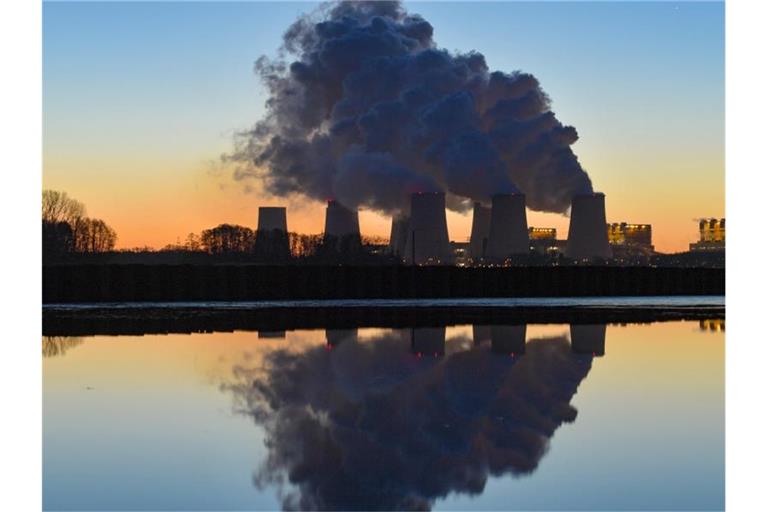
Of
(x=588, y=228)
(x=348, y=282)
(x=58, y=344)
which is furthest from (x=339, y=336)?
(x=588, y=228)

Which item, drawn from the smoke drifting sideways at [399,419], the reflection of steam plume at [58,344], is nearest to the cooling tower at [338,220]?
the reflection of steam plume at [58,344]

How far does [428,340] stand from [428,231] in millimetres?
41462

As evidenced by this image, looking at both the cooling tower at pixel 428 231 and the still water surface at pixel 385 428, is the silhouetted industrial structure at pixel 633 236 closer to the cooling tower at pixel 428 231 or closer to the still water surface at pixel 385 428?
the cooling tower at pixel 428 231

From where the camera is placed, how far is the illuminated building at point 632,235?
97.1 m

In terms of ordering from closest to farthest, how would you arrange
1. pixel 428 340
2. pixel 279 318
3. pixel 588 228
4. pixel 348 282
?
1. pixel 428 340
2. pixel 279 318
3. pixel 348 282
4. pixel 588 228

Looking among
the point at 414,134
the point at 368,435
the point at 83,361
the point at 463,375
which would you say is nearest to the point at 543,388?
the point at 463,375

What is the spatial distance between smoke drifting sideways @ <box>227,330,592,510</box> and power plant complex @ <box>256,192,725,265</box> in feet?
141

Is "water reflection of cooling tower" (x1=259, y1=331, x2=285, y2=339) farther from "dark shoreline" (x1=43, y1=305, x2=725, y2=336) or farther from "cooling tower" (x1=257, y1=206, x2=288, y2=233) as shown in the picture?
"cooling tower" (x1=257, y1=206, x2=288, y2=233)

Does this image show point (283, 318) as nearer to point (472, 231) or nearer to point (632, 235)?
point (472, 231)

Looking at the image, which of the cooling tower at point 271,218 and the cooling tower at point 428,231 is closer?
the cooling tower at point 428,231

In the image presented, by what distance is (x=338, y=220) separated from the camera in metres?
68.9

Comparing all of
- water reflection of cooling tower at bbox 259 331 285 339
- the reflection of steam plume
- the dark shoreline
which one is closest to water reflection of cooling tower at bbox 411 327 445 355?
the dark shoreline

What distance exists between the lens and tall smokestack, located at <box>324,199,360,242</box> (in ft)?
226

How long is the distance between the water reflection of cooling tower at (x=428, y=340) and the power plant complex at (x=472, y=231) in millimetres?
37649
